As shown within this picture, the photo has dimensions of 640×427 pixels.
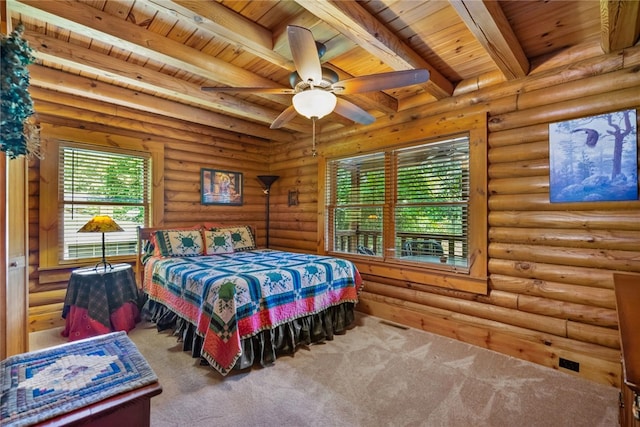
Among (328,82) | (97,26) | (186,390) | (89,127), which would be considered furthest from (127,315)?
(328,82)

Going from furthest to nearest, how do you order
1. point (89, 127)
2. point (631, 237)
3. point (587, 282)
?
point (89, 127) → point (587, 282) → point (631, 237)

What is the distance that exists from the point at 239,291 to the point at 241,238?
207 cm

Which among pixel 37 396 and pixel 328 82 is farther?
pixel 328 82

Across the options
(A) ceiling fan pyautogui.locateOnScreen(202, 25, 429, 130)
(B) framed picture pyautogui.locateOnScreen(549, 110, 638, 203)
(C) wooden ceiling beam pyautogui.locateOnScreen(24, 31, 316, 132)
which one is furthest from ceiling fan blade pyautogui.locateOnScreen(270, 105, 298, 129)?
(B) framed picture pyautogui.locateOnScreen(549, 110, 638, 203)

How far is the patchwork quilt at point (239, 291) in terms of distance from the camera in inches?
93.8

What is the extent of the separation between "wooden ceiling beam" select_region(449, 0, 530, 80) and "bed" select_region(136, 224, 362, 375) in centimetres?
241

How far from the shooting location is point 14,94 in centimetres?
109

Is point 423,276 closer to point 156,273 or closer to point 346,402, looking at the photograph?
point 346,402

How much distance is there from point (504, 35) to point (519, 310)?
2.34 m

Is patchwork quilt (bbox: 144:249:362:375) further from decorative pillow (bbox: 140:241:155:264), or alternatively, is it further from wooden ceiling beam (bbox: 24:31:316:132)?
wooden ceiling beam (bbox: 24:31:316:132)

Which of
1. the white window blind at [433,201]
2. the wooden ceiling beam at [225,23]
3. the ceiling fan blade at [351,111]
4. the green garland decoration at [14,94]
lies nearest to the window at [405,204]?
the white window blind at [433,201]

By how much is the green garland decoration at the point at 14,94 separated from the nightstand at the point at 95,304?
2325mm

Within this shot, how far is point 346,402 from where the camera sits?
2.08 m

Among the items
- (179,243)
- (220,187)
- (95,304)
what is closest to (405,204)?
(179,243)
